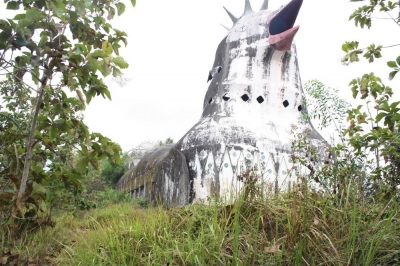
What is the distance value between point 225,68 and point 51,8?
182 inches

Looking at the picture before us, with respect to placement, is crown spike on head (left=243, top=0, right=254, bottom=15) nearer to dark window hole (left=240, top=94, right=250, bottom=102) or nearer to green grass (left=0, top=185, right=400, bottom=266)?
dark window hole (left=240, top=94, right=250, bottom=102)

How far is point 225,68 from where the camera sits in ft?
21.5

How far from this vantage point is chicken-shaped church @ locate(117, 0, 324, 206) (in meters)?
5.54

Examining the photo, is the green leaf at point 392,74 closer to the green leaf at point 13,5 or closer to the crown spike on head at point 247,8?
the green leaf at point 13,5

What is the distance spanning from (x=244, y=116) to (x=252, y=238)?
396 centimetres

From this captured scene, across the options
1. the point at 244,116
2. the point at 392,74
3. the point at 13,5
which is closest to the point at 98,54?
the point at 13,5

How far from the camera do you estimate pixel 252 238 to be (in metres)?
2.25

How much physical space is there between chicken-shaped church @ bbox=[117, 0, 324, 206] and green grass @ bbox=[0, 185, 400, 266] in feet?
7.84

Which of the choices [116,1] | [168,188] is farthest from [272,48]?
[116,1]

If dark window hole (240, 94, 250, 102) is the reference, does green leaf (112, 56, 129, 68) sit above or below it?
below

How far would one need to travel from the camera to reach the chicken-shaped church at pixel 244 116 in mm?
5535

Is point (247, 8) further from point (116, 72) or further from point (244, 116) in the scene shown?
point (116, 72)

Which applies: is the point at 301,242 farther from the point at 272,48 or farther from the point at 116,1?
the point at 272,48

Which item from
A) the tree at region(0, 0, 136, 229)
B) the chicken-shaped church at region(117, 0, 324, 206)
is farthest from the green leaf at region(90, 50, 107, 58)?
the chicken-shaped church at region(117, 0, 324, 206)
